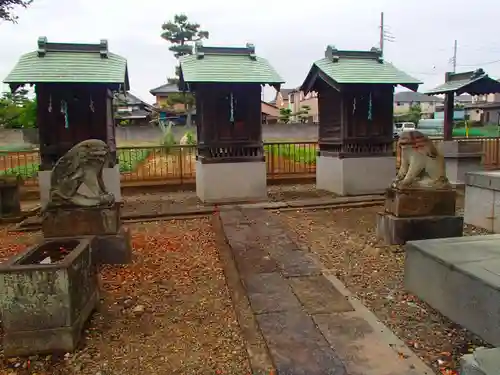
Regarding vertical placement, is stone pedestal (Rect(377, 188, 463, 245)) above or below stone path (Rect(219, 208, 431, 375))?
above

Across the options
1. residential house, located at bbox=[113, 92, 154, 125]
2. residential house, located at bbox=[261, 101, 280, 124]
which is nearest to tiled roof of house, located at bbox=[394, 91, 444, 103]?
residential house, located at bbox=[261, 101, 280, 124]

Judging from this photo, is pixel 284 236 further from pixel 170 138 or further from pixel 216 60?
pixel 170 138

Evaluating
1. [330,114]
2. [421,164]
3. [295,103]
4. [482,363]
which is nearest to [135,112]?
[295,103]

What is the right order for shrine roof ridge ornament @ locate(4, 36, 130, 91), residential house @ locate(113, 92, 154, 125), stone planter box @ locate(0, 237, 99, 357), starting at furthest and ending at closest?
residential house @ locate(113, 92, 154, 125), shrine roof ridge ornament @ locate(4, 36, 130, 91), stone planter box @ locate(0, 237, 99, 357)

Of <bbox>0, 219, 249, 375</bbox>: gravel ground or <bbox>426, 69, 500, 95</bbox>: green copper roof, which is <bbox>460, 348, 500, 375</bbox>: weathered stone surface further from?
<bbox>426, 69, 500, 95</bbox>: green copper roof

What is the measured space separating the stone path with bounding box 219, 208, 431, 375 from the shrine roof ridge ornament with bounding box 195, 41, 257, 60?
18.2ft

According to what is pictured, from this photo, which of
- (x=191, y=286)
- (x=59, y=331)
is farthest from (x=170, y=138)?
(x=59, y=331)

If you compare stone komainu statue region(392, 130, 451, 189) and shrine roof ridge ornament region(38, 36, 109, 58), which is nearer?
stone komainu statue region(392, 130, 451, 189)

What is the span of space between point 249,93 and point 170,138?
10.1 metres

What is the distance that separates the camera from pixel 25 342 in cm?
330

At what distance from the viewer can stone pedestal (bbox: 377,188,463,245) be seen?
5.97m

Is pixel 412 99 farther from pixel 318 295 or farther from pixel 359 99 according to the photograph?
pixel 318 295

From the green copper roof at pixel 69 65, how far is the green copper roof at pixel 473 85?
336 inches

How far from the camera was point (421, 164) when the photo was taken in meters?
6.08
